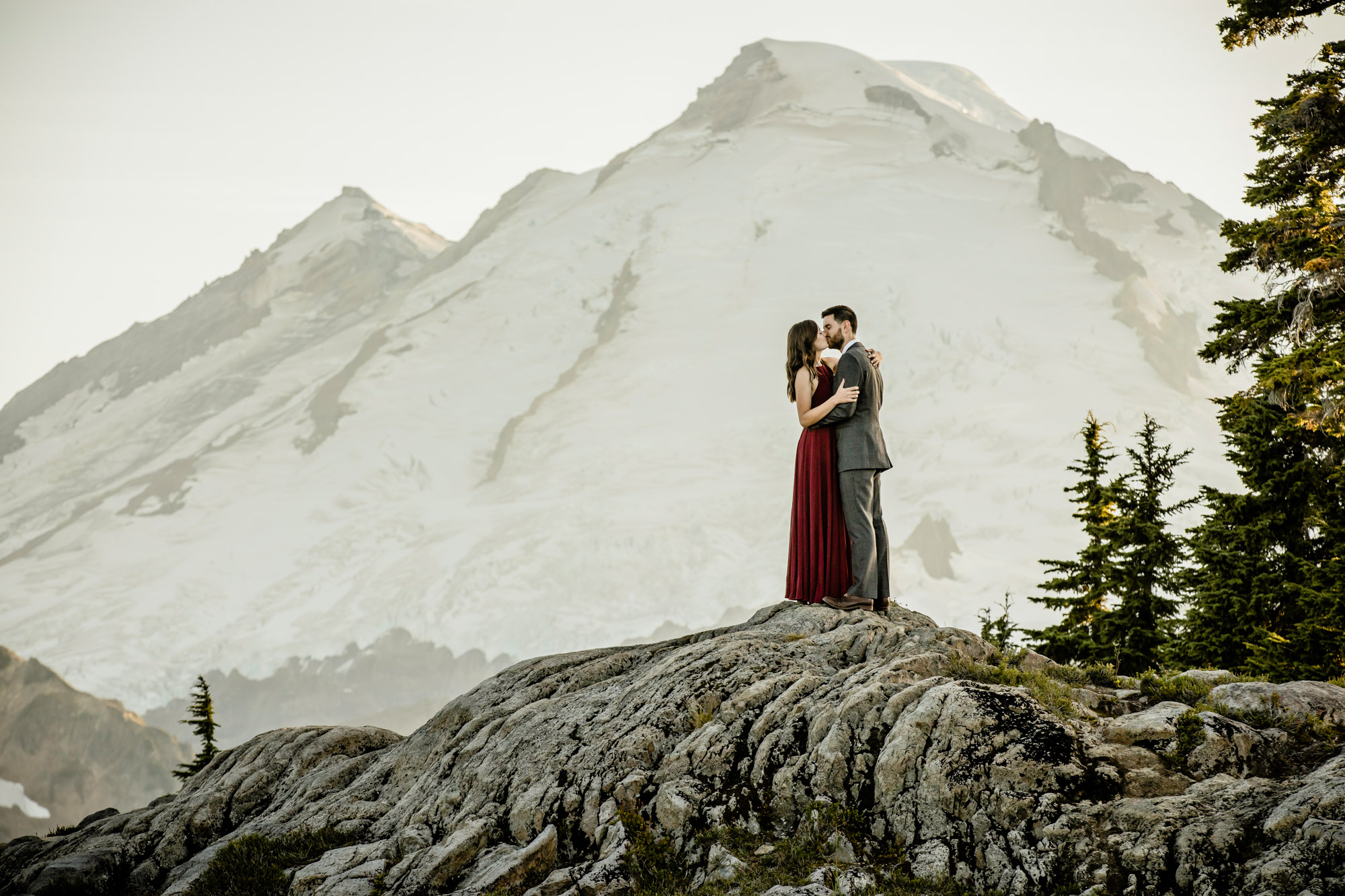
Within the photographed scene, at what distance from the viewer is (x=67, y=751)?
85.4 meters

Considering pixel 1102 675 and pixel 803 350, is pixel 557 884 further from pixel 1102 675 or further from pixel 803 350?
pixel 803 350

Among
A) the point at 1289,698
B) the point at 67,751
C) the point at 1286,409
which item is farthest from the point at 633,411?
the point at 1289,698

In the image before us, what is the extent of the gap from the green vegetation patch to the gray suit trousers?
617 centimetres

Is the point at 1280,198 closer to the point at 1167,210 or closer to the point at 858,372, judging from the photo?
the point at 858,372

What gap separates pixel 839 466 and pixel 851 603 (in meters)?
1.52

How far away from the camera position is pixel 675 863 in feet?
23.8

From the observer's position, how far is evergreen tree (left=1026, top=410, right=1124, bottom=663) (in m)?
20.9

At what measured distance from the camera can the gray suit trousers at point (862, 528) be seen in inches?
402

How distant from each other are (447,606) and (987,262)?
8746 cm

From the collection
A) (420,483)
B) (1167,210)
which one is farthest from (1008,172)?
(420,483)

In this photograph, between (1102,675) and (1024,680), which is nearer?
(1024,680)

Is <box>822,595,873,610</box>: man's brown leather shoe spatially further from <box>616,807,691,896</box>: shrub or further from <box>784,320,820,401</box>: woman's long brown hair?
<box>616,807,691,896</box>: shrub

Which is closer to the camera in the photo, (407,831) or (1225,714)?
(1225,714)

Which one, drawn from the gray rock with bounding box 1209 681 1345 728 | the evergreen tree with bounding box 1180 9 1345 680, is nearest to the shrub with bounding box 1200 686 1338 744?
the gray rock with bounding box 1209 681 1345 728
